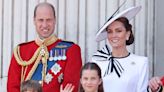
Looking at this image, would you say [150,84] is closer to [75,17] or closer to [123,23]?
[123,23]

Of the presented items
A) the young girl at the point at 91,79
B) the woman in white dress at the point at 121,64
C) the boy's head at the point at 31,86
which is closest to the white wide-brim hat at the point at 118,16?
the woman in white dress at the point at 121,64

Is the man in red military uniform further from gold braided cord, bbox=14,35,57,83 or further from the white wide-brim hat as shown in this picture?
the white wide-brim hat

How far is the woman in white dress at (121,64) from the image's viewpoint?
12.2 ft

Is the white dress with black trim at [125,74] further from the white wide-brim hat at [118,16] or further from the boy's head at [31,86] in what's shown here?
the boy's head at [31,86]

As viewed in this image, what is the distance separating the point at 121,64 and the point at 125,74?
0.25 ft

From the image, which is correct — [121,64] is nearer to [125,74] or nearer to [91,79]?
[125,74]

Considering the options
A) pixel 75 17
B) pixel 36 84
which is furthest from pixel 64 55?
pixel 75 17

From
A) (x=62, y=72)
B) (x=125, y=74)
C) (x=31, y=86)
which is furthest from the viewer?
(x=62, y=72)

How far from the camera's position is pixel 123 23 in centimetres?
378

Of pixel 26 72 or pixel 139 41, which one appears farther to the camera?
pixel 139 41

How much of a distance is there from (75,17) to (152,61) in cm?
71

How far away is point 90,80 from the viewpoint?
3.63 m

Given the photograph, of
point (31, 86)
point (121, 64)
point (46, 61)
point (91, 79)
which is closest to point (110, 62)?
point (121, 64)

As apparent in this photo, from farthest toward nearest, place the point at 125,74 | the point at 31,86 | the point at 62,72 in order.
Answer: the point at 62,72 → the point at 125,74 → the point at 31,86
